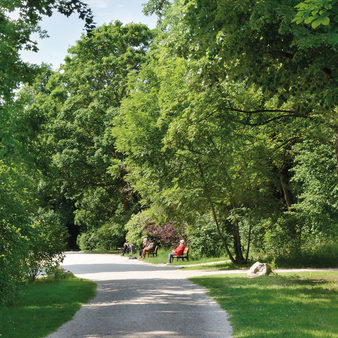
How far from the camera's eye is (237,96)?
13430 mm

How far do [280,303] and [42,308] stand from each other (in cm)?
523

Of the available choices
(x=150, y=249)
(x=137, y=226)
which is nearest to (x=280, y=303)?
(x=137, y=226)

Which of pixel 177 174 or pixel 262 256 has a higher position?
pixel 177 174

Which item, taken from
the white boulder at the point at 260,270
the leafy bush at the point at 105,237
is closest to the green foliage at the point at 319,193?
the white boulder at the point at 260,270

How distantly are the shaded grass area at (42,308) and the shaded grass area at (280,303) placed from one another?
332cm

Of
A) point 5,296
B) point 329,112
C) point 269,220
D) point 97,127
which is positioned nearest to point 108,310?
point 5,296

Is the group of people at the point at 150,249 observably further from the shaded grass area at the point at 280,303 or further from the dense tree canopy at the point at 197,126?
the shaded grass area at the point at 280,303

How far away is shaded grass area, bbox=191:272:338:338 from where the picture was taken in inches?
278

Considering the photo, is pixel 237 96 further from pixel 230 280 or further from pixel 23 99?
pixel 23 99

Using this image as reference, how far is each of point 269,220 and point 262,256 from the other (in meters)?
1.89

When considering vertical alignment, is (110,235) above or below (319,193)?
below

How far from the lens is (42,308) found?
9766mm

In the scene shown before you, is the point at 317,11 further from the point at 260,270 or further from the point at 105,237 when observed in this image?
the point at 105,237

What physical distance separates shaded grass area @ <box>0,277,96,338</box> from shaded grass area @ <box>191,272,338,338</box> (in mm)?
3316
